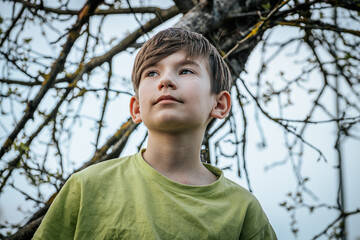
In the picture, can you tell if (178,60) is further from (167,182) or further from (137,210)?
(137,210)

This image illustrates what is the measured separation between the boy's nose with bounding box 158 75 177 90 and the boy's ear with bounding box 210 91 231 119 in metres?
0.28

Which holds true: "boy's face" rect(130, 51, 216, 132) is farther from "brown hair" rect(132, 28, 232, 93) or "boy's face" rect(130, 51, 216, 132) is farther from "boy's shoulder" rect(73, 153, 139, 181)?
"boy's shoulder" rect(73, 153, 139, 181)

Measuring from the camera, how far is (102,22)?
237 cm

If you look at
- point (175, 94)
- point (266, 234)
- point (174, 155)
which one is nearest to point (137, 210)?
point (174, 155)

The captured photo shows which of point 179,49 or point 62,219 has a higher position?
point 179,49

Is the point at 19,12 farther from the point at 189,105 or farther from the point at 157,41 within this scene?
the point at 189,105

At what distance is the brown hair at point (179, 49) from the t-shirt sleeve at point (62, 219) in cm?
51

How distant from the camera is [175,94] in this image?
1238 millimetres

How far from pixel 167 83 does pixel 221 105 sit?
35cm

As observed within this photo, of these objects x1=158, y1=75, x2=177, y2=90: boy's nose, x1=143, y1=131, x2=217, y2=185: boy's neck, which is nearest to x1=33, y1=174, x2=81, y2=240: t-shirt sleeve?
x1=143, y1=131, x2=217, y2=185: boy's neck

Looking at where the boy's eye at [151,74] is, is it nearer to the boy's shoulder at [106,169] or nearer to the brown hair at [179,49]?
the brown hair at [179,49]

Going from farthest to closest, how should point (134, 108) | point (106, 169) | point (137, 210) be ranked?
point (134, 108)
point (106, 169)
point (137, 210)

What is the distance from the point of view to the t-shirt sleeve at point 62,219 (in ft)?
3.87

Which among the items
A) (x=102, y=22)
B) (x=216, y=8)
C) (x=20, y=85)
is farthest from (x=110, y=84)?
(x=216, y=8)
